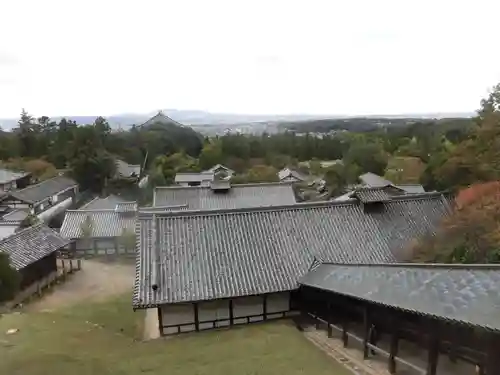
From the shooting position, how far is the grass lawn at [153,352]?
11695 millimetres

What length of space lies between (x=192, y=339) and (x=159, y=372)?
9.19 ft

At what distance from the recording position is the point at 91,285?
85.2ft

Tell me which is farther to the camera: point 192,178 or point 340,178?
point 192,178

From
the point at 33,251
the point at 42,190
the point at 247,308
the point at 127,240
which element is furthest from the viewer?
the point at 42,190

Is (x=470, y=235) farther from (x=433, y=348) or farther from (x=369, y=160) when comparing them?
(x=369, y=160)

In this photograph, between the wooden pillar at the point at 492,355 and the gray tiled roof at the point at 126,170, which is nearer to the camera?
the wooden pillar at the point at 492,355

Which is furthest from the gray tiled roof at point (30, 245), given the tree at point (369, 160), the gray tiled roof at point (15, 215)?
the tree at point (369, 160)

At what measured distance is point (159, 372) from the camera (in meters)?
11.8

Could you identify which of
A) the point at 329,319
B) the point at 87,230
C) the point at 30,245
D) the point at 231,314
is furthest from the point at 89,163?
the point at 329,319

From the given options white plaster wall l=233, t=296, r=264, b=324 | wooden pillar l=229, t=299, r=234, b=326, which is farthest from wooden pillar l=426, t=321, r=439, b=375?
wooden pillar l=229, t=299, r=234, b=326

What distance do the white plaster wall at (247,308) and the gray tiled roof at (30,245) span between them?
13.5 meters

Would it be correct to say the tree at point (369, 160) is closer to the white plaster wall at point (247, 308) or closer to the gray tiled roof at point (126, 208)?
the gray tiled roof at point (126, 208)

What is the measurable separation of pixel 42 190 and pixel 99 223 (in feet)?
58.6

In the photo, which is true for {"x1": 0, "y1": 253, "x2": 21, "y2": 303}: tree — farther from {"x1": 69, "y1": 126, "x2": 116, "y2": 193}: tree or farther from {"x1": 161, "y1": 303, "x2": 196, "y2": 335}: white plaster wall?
{"x1": 69, "y1": 126, "x2": 116, "y2": 193}: tree
